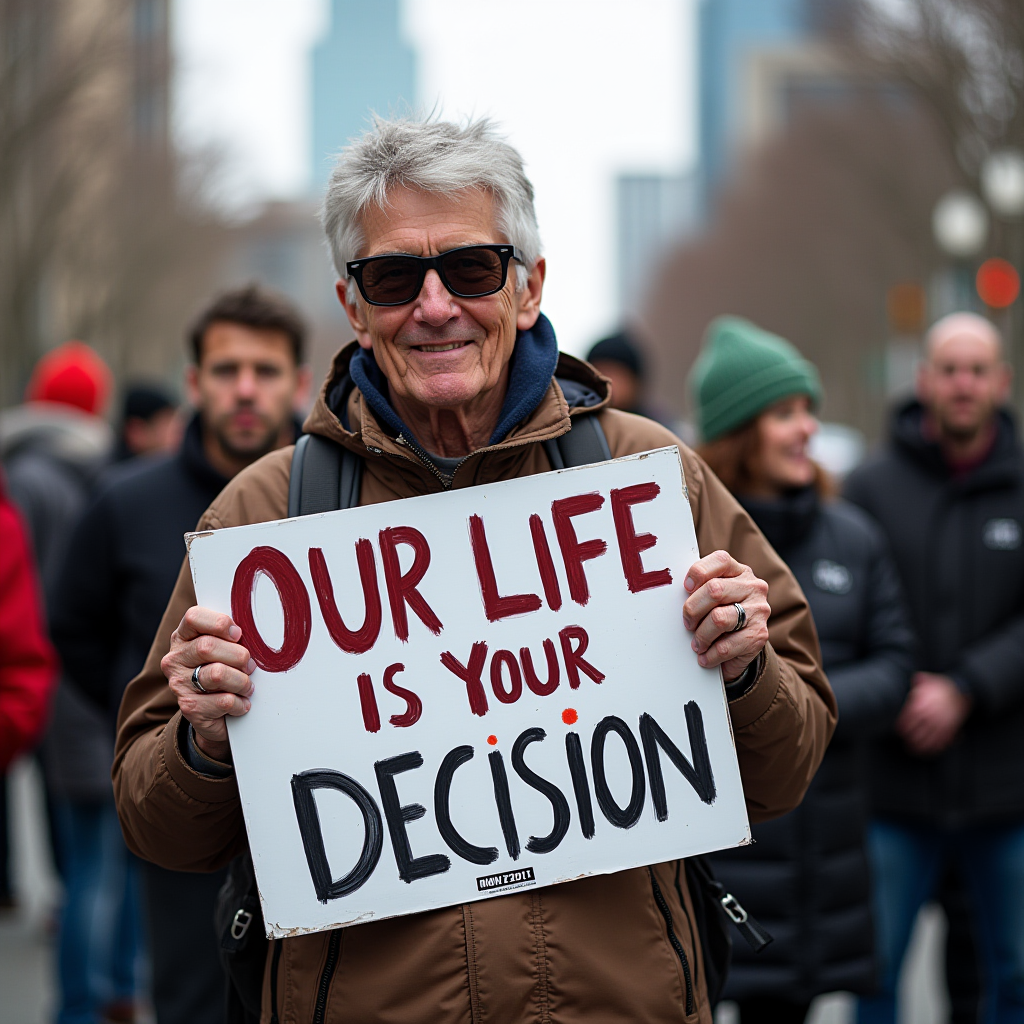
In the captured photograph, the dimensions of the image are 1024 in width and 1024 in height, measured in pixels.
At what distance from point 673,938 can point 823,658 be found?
162 centimetres

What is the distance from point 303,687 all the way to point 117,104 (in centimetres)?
2575

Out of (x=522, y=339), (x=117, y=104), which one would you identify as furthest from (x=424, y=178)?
(x=117, y=104)

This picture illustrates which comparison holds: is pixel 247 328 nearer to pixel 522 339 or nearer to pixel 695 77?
pixel 522 339

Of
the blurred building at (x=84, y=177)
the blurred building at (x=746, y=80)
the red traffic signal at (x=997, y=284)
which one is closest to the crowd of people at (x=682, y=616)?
the red traffic signal at (x=997, y=284)

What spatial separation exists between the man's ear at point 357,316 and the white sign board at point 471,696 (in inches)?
13.0

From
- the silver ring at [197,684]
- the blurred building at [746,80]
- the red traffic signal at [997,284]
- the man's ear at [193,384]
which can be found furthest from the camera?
the blurred building at [746,80]

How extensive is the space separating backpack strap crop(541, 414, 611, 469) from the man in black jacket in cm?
209

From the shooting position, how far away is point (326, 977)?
2.29 metres

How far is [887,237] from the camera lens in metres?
34.8

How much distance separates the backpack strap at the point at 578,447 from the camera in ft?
8.03

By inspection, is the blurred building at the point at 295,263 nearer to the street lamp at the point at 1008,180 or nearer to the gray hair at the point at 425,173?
the gray hair at the point at 425,173

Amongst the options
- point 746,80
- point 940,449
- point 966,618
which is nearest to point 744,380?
point 940,449

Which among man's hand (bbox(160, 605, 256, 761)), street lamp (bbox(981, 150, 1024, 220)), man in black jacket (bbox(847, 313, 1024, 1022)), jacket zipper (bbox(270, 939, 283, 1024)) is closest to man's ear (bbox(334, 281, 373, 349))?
man's hand (bbox(160, 605, 256, 761))

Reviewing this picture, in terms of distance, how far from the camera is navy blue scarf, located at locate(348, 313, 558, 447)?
2383mm
